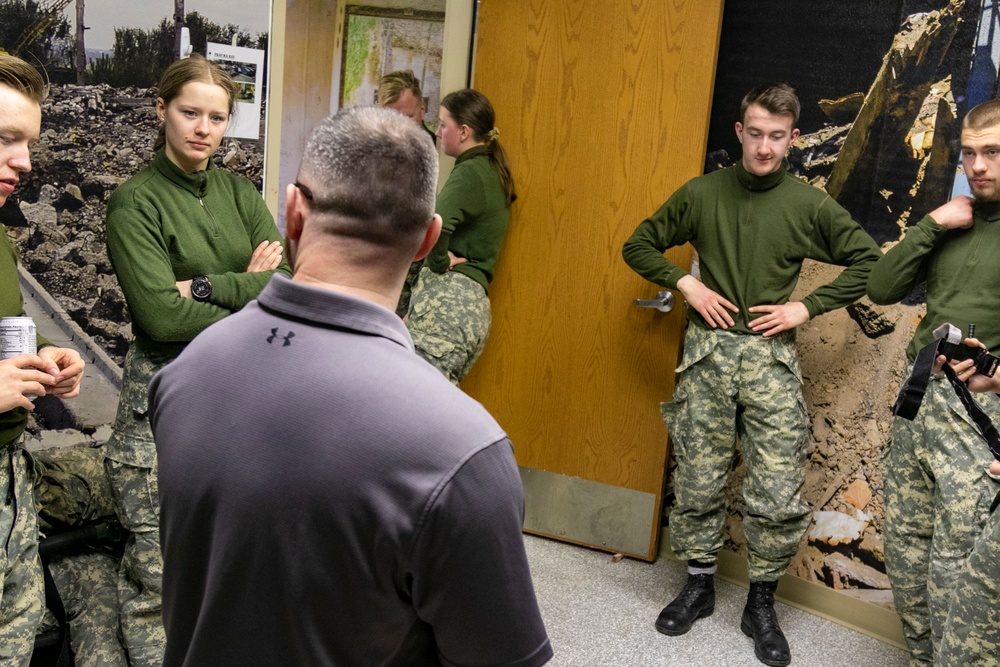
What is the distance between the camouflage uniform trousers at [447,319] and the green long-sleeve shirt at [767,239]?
0.74 m

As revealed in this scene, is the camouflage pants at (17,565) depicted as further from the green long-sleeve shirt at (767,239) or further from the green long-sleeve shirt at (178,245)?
the green long-sleeve shirt at (767,239)

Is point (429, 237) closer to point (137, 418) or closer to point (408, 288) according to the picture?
point (137, 418)

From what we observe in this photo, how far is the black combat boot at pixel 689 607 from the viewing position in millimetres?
2994

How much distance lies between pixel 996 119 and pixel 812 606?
70.0 inches

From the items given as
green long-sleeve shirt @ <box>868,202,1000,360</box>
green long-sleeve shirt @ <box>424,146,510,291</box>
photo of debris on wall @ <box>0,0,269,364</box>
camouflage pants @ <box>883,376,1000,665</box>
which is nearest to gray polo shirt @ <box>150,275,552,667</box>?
camouflage pants @ <box>883,376,1000,665</box>

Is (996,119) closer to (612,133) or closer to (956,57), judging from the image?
(956,57)

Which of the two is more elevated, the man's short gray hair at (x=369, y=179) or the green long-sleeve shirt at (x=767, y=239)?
the man's short gray hair at (x=369, y=179)

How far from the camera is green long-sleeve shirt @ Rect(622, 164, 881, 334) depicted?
9.39ft

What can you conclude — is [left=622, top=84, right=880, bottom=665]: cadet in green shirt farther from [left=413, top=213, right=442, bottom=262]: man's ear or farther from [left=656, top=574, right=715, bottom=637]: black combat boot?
[left=413, top=213, right=442, bottom=262]: man's ear

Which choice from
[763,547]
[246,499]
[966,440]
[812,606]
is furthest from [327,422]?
[812,606]

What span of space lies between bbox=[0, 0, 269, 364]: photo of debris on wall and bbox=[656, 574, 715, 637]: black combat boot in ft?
6.57

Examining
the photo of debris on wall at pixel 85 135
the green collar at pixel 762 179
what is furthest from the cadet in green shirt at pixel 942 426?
the photo of debris on wall at pixel 85 135

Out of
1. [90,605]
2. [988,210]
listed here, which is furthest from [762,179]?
[90,605]

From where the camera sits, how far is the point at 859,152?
9.80 feet
